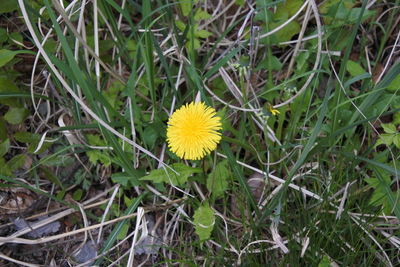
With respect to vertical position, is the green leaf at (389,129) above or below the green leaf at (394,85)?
below

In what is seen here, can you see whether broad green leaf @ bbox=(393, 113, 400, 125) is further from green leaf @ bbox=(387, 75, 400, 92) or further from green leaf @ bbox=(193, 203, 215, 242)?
green leaf @ bbox=(193, 203, 215, 242)

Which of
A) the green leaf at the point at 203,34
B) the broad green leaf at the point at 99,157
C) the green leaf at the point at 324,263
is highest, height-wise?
the green leaf at the point at 203,34

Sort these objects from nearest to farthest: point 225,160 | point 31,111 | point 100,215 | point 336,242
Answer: point 336,242, point 225,160, point 100,215, point 31,111

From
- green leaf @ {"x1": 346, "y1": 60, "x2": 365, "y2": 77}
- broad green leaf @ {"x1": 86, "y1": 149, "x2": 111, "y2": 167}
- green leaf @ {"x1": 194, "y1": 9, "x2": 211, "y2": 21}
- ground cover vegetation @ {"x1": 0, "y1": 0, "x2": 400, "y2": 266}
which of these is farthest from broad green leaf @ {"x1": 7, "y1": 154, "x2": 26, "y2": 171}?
green leaf @ {"x1": 346, "y1": 60, "x2": 365, "y2": 77}

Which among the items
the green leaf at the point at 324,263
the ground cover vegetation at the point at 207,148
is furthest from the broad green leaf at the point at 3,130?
the green leaf at the point at 324,263

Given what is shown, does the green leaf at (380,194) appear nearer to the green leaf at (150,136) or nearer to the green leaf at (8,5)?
the green leaf at (150,136)

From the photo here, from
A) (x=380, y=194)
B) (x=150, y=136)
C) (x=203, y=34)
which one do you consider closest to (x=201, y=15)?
(x=203, y=34)

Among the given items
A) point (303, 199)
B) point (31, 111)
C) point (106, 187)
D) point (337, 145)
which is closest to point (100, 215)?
point (106, 187)

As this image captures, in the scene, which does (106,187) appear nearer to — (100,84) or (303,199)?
(100,84)

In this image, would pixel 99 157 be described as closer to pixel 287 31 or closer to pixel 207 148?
pixel 207 148
